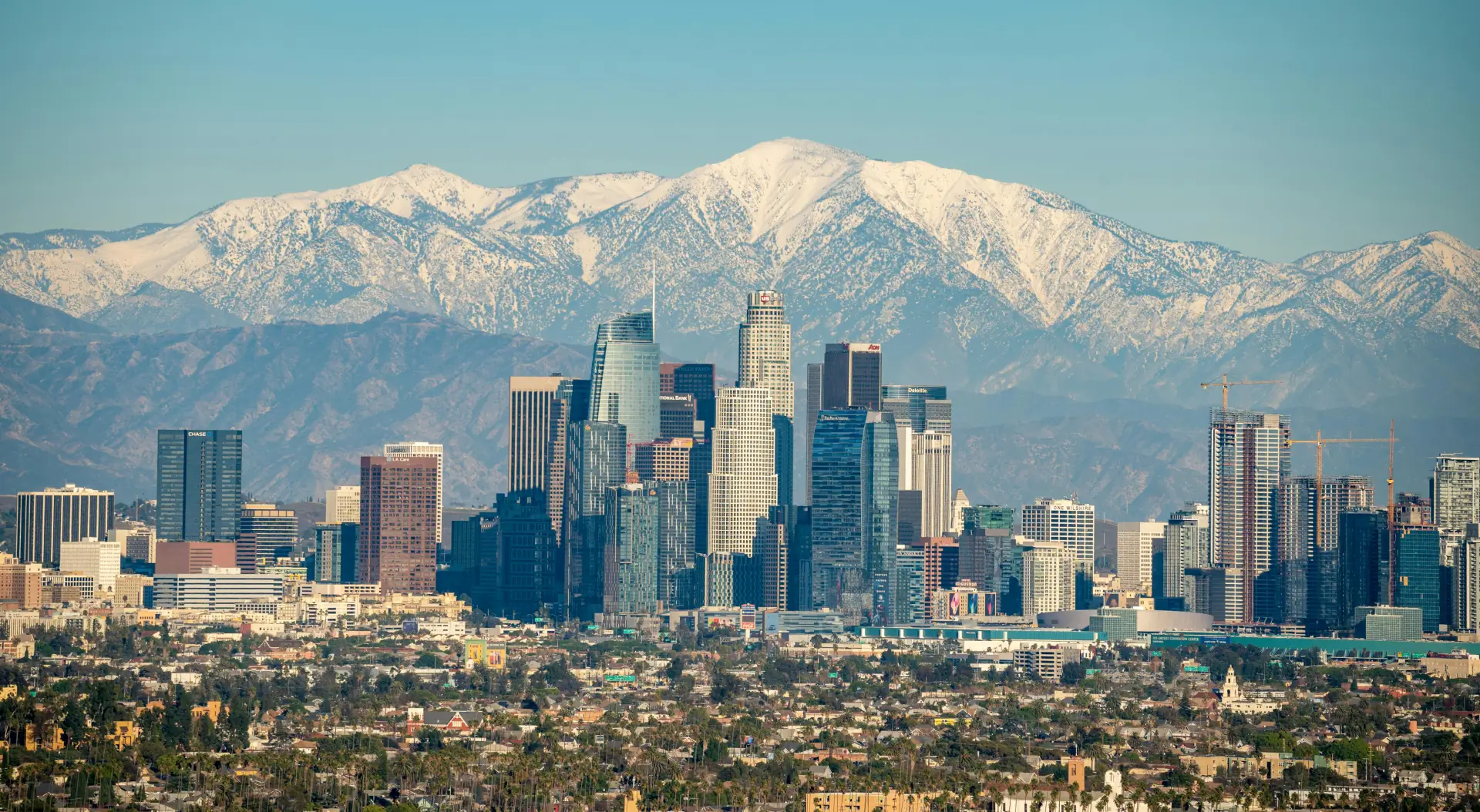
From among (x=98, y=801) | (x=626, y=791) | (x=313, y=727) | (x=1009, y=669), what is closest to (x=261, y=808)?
(x=98, y=801)

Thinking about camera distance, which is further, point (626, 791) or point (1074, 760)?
point (1074, 760)

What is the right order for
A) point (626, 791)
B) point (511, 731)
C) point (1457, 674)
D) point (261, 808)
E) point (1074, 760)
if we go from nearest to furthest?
point (261, 808) → point (626, 791) → point (1074, 760) → point (511, 731) → point (1457, 674)

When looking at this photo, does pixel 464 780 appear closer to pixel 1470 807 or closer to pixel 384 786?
pixel 384 786

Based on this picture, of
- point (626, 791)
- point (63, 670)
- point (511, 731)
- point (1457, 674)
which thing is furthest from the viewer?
point (1457, 674)

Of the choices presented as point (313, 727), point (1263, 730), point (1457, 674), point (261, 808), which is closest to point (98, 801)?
point (261, 808)

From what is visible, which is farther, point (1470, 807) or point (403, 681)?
point (403, 681)

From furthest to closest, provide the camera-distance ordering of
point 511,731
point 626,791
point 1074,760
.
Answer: point 511,731 → point 1074,760 → point 626,791

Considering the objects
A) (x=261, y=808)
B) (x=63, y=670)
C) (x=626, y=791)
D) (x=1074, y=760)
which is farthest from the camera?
(x=63, y=670)

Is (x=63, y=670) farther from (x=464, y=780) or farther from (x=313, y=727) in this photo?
(x=464, y=780)

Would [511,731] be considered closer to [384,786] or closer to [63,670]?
[384,786]
